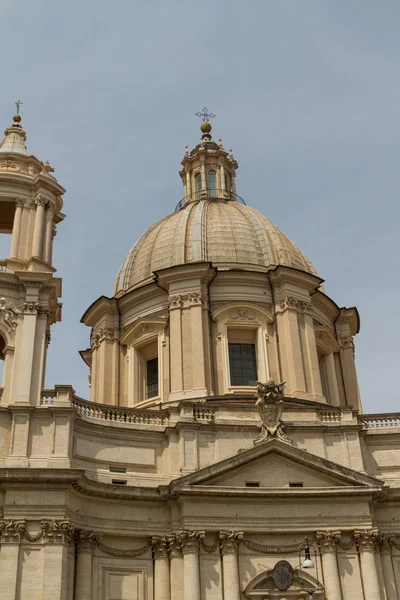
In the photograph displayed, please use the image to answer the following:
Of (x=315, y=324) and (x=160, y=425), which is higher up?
(x=315, y=324)

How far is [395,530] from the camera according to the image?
2919 cm

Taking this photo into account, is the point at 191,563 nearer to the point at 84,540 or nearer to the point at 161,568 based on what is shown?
the point at 161,568

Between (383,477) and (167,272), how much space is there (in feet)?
47.3

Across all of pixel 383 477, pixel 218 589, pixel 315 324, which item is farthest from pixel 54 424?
pixel 315 324

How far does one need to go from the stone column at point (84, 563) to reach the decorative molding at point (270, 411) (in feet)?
24.4

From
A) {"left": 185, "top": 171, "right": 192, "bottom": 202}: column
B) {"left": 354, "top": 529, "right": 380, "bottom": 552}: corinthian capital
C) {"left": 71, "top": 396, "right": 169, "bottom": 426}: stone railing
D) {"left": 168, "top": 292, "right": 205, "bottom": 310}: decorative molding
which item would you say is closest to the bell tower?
{"left": 71, "top": 396, "right": 169, "bottom": 426}: stone railing

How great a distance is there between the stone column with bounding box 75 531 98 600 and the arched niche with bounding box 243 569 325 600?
18.5 ft

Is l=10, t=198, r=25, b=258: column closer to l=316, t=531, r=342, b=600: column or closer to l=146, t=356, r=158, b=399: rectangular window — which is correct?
l=146, t=356, r=158, b=399: rectangular window

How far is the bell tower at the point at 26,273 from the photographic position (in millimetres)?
28969

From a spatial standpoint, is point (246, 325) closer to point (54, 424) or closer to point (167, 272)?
point (167, 272)

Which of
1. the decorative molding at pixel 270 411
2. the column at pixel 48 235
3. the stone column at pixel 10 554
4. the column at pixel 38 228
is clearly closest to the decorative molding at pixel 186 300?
the column at pixel 48 235

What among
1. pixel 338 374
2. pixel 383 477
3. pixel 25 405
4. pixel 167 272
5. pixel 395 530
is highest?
pixel 167 272

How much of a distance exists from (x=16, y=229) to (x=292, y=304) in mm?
13956

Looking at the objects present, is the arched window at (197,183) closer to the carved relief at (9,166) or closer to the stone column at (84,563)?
the carved relief at (9,166)
